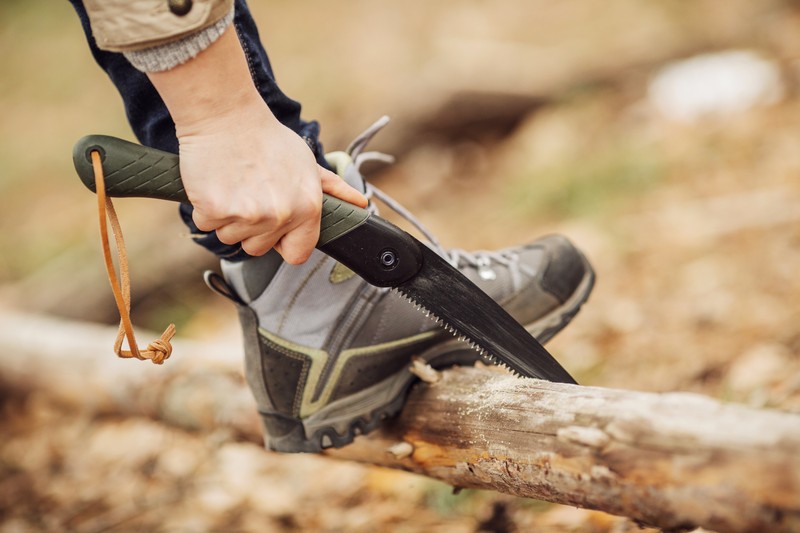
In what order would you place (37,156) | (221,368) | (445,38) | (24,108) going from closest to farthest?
(221,368) < (37,156) < (445,38) < (24,108)

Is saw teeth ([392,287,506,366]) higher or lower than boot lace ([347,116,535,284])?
lower

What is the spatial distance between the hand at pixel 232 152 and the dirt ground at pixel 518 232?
1.36 metres

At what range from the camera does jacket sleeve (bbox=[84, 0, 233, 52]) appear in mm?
1185

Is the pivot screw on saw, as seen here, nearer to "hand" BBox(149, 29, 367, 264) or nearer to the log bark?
"hand" BBox(149, 29, 367, 264)

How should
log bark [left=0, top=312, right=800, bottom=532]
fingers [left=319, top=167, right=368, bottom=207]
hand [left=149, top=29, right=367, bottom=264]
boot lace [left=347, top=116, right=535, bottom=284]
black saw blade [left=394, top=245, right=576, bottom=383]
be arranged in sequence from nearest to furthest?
1. log bark [left=0, top=312, right=800, bottom=532]
2. hand [left=149, top=29, right=367, bottom=264]
3. fingers [left=319, top=167, right=368, bottom=207]
4. black saw blade [left=394, top=245, right=576, bottom=383]
5. boot lace [left=347, top=116, right=535, bottom=284]

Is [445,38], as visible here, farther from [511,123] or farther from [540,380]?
[540,380]

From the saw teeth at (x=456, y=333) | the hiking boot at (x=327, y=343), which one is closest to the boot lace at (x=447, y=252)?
the hiking boot at (x=327, y=343)

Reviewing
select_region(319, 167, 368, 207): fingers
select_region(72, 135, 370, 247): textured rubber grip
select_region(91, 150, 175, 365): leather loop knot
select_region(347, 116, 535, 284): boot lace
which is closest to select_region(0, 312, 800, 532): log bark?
select_region(347, 116, 535, 284): boot lace

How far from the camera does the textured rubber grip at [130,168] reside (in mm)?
1365

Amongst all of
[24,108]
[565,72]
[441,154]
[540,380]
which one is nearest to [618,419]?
[540,380]

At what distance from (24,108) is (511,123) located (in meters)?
8.12

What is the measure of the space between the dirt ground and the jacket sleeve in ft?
5.67

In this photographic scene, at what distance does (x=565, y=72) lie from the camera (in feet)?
20.0

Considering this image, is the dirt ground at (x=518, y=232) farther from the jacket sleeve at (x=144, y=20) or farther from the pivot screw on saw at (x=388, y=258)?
the jacket sleeve at (x=144, y=20)
